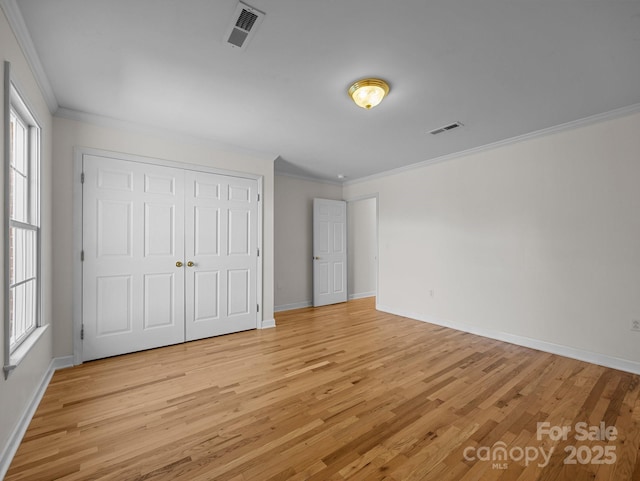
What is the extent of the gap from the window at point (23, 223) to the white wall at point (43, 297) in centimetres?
8

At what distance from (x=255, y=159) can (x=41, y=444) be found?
11.7 feet

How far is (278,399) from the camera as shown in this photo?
7.65ft

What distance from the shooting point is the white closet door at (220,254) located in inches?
147

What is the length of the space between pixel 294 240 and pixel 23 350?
13.4 feet

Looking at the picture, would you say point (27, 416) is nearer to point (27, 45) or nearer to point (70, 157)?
point (70, 157)

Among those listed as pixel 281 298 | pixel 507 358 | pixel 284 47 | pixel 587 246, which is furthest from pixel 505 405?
pixel 281 298

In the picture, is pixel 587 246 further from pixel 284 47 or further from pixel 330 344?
pixel 284 47

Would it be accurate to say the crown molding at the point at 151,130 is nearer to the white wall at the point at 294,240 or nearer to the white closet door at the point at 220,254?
the white closet door at the point at 220,254

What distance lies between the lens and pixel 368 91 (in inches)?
96.7

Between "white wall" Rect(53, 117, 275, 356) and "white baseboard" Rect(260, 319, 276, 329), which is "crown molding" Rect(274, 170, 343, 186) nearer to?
"white wall" Rect(53, 117, 275, 356)

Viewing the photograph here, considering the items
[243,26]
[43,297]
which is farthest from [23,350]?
[243,26]

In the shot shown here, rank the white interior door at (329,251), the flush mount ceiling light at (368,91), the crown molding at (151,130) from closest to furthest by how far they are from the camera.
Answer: the flush mount ceiling light at (368,91) → the crown molding at (151,130) → the white interior door at (329,251)

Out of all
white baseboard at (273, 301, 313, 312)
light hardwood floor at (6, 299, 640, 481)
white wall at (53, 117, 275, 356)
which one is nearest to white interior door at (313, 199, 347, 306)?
white baseboard at (273, 301, 313, 312)

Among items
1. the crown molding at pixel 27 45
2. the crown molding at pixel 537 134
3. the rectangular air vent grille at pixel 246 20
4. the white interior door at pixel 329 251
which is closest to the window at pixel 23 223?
the crown molding at pixel 27 45
